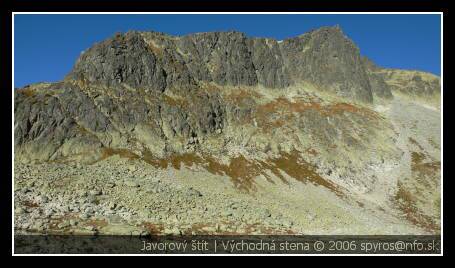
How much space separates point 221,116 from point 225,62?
664 inches

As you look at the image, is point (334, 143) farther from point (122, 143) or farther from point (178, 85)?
point (122, 143)

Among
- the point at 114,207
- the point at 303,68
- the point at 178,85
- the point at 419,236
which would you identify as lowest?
the point at 419,236

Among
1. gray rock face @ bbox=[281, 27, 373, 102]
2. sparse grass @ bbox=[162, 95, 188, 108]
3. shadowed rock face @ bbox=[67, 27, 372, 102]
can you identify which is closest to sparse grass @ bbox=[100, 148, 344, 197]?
sparse grass @ bbox=[162, 95, 188, 108]

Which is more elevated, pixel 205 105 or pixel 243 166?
pixel 205 105

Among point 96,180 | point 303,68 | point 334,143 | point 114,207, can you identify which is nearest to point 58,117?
point 96,180

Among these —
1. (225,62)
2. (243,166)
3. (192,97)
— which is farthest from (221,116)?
(225,62)

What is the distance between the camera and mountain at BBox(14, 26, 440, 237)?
5394 cm

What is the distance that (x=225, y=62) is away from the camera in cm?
8450

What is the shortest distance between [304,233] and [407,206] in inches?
862

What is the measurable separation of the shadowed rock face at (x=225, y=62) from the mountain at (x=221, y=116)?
0.23m

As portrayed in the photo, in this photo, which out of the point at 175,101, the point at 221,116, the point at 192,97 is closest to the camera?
the point at 175,101

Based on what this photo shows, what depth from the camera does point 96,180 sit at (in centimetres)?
4584
